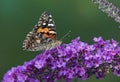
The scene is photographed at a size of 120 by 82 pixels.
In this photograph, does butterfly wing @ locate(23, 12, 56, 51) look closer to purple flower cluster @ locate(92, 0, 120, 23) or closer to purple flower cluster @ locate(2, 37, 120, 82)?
purple flower cluster @ locate(2, 37, 120, 82)

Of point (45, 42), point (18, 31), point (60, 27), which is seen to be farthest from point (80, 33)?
point (45, 42)

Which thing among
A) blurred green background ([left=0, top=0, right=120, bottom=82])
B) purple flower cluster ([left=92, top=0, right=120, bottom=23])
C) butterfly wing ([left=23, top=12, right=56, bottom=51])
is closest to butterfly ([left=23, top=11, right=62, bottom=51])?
butterfly wing ([left=23, top=12, right=56, bottom=51])

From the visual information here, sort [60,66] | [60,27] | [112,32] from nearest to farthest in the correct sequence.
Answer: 1. [60,66]
2. [112,32]
3. [60,27]

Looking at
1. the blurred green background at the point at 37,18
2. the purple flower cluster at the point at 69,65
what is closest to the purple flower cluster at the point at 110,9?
the purple flower cluster at the point at 69,65

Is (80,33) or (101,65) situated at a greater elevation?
(80,33)

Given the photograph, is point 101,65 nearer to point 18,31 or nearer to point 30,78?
point 30,78

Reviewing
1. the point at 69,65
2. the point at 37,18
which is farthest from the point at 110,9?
the point at 37,18

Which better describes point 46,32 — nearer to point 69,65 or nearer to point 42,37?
point 42,37
